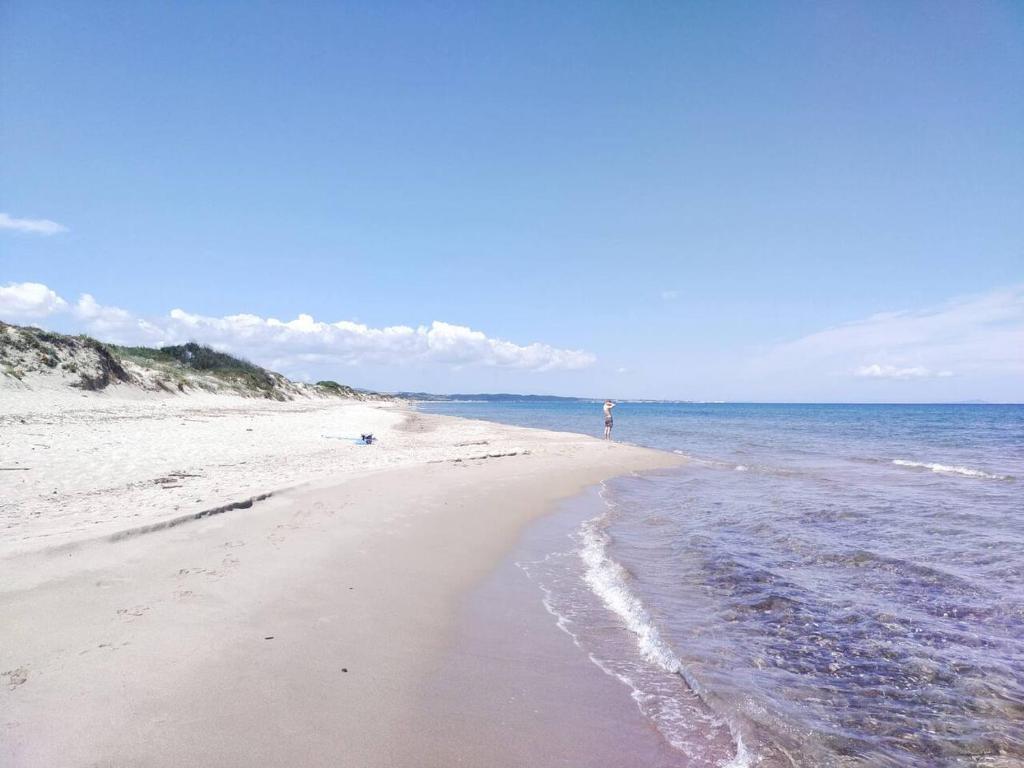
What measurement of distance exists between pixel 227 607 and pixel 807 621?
19.1 ft

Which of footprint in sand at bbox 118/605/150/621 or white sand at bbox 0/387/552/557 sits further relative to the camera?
white sand at bbox 0/387/552/557

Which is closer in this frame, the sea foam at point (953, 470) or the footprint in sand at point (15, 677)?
the footprint in sand at point (15, 677)

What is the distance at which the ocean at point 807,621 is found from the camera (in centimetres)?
366

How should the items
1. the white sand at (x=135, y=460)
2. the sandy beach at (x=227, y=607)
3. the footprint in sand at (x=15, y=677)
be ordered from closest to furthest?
the sandy beach at (x=227, y=607), the footprint in sand at (x=15, y=677), the white sand at (x=135, y=460)

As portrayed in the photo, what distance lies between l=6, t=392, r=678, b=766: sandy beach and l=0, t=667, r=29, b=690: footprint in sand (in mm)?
10

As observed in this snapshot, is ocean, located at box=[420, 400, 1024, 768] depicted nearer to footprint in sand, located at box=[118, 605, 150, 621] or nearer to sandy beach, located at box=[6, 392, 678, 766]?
sandy beach, located at box=[6, 392, 678, 766]

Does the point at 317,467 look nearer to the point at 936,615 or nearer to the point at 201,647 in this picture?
the point at 201,647

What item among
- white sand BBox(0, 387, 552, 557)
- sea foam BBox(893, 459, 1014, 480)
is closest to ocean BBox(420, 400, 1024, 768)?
white sand BBox(0, 387, 552, 557)

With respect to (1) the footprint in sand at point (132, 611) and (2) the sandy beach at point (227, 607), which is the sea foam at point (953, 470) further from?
(1) the footprint in sand at point (132, 611)

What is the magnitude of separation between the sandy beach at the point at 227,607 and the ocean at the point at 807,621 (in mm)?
867

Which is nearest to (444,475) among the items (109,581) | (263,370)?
(109,581)

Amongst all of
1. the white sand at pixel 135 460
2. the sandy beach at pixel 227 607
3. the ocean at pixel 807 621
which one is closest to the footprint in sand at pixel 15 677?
the sandy beach at pixel 227 607

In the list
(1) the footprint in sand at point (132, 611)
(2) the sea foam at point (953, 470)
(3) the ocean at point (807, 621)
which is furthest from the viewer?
(2) the sea foam at point (953, 470)

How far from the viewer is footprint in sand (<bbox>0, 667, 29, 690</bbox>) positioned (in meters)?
3.30
